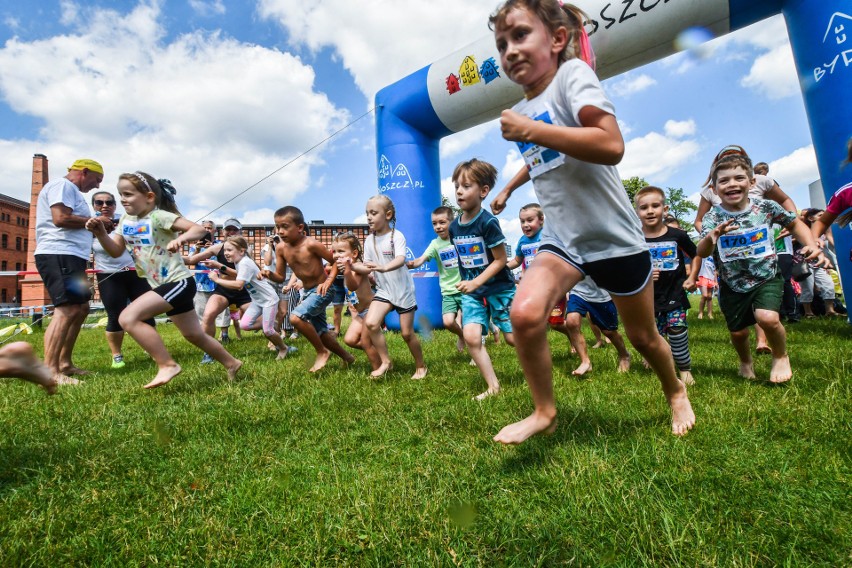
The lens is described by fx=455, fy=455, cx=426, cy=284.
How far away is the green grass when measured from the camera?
140 cm

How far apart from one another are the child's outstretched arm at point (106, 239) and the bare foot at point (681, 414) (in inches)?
168

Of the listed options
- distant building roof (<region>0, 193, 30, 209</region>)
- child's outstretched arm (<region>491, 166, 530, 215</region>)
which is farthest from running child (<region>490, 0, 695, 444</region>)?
distant building roof (<region>0, 193, 30, 209</region>)

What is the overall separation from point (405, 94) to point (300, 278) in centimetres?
549

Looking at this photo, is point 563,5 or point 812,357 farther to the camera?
point 812,357

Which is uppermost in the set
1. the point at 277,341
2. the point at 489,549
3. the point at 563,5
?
the point at 563,5

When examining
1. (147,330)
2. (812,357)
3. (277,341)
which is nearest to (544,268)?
(147,330)

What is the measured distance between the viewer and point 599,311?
172 inches

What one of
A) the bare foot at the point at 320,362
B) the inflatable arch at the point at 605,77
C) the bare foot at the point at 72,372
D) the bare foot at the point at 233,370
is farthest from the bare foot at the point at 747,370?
the bare foot at the point at 72,372

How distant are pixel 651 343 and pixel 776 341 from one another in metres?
1.77

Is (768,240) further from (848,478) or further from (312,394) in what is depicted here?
(312,394)

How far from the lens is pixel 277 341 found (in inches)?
232

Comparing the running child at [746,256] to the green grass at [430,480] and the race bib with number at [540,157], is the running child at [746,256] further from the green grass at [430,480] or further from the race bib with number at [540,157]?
Result: the race bib with number at [540,157]

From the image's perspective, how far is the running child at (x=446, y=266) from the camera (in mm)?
4496

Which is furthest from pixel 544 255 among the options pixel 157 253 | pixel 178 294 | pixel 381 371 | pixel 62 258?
pixel 62 258
